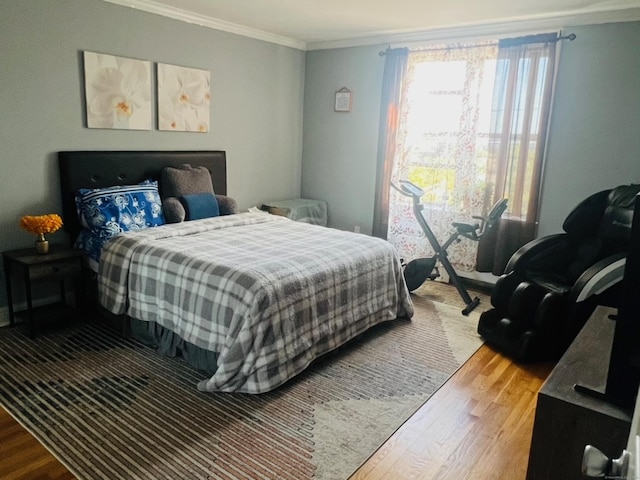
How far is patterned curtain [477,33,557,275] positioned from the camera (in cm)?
389

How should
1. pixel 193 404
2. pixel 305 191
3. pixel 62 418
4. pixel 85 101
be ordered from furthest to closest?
pixel 305 191, pixel 85 101, pixel 193 404, pixel 62 418

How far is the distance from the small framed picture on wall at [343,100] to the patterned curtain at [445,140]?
0.69 meters

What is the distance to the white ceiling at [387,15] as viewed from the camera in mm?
3553

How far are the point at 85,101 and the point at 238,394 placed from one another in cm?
257

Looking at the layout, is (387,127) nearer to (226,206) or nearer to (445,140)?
(445,140)

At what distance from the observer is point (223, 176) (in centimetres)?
470

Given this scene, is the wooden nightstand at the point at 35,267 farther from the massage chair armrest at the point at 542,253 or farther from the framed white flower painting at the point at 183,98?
the massage chair armrest at the point at 542,253

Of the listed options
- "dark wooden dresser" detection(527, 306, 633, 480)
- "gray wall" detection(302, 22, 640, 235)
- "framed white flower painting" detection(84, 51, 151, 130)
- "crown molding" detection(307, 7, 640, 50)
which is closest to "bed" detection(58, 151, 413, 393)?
"framed white flower painting" detection(84, 51, 151, 130)

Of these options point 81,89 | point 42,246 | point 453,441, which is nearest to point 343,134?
point 81,89

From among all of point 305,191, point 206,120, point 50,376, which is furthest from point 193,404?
point 305,191

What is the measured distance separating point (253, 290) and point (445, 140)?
2.80 meters

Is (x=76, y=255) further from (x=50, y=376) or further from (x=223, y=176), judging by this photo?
(x=223, y=176)

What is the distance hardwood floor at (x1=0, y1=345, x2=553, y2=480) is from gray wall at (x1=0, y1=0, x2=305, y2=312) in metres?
1.76

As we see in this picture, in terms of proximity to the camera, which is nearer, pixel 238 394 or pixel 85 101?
pixel 238 394
